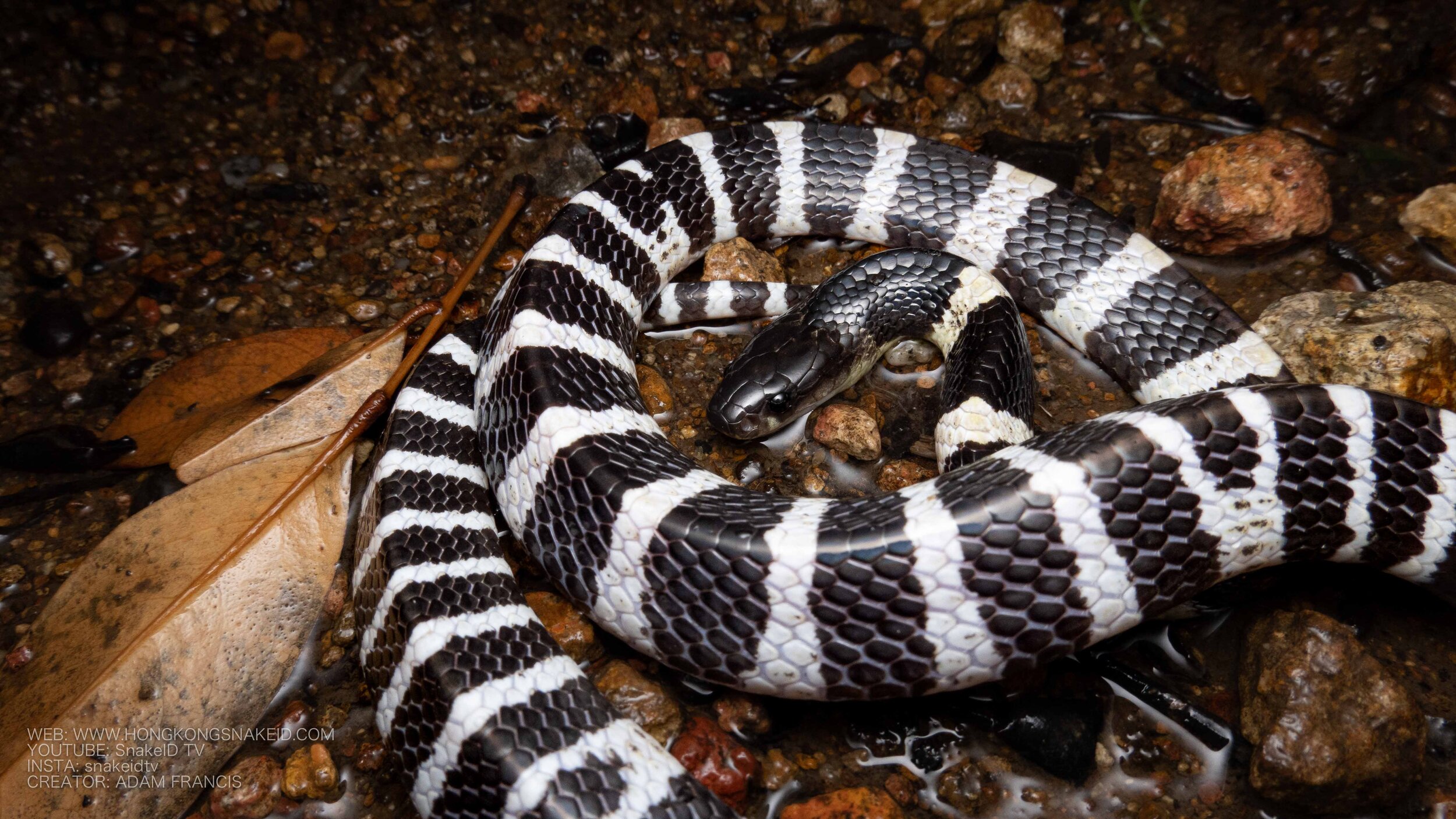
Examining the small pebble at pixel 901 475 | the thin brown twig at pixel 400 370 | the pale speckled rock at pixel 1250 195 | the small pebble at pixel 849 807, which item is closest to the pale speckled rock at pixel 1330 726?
the small pebble at pixel 849 807

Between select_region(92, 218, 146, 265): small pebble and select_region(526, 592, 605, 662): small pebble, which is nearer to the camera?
select_region(526, 592, 605, 662): small pebble

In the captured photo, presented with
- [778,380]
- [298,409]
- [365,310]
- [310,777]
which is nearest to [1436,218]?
[778,380]

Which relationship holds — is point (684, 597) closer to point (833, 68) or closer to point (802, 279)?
point (802, 279)

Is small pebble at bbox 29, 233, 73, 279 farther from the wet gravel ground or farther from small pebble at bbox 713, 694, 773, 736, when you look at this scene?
small pebble at bbox 713, 694, 773, 736

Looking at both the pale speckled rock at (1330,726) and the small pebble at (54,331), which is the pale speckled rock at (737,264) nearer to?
the pale speckled rock at (1330,726)

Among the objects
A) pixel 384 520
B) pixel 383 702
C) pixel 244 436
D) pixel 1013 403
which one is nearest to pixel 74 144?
pixel 244 436

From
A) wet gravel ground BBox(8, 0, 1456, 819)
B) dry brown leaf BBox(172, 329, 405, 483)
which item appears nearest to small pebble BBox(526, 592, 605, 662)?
wet gravel ground BBox(8, 0, 1456, 819)
